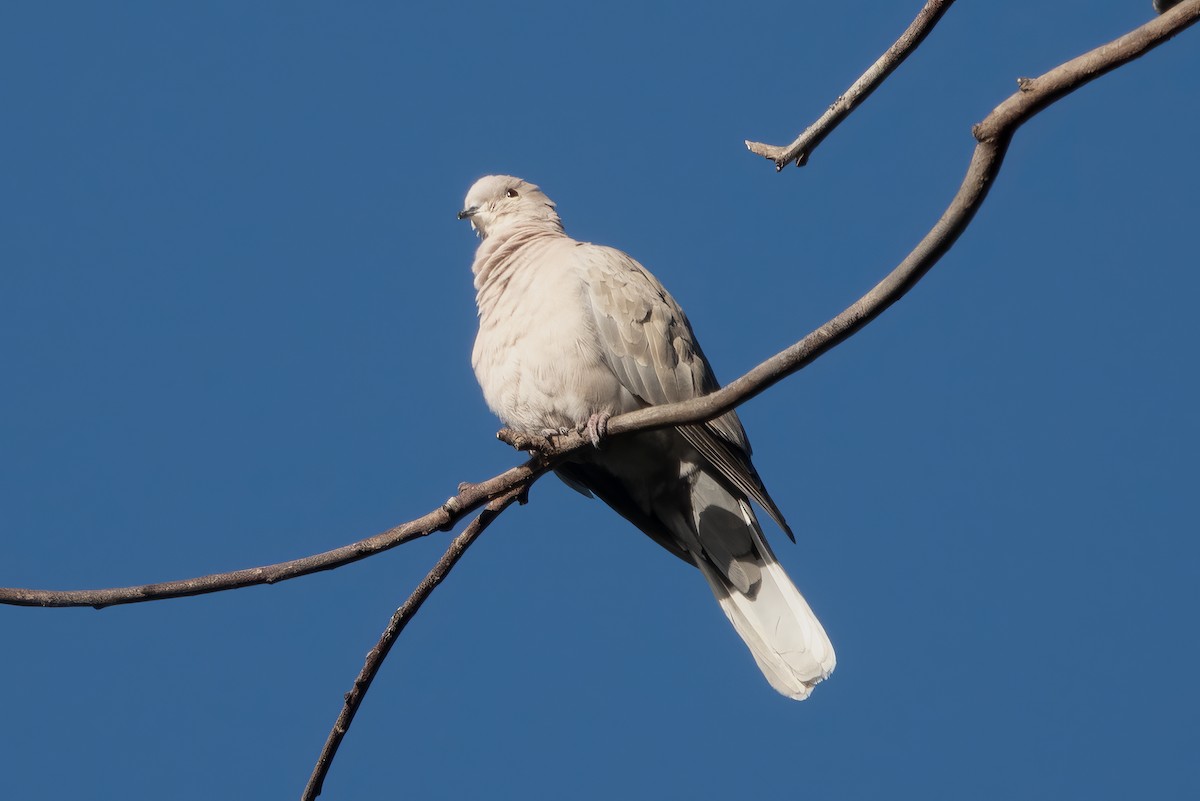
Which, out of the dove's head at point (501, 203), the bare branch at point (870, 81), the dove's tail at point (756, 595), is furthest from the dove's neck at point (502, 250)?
the bare branch at point (870, 81)

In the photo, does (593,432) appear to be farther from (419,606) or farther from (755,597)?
(755,597)

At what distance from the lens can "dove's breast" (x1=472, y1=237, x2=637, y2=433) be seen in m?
4.85

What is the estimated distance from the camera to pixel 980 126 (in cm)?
240

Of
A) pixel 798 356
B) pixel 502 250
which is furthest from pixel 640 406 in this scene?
pixel 798 356

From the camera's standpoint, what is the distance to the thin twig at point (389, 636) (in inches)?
138

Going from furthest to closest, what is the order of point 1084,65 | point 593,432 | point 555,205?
1. point 555,205
2. point 593,432
3. point 1084,65

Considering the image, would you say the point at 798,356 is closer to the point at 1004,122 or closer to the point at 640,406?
the point at 1004,122

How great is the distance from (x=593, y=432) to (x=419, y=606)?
784 mm

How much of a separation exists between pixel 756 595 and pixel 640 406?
0.94 m

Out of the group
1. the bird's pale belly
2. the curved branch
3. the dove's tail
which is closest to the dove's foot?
the curved branch

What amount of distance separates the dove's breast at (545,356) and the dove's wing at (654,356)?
6 centimetres

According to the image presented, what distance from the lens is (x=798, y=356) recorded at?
277 cm

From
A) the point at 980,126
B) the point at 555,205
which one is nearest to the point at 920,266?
the point at 980,126

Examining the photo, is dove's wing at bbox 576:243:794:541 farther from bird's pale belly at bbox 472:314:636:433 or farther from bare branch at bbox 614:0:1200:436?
bare branch at bbox 614:0:1200:436
